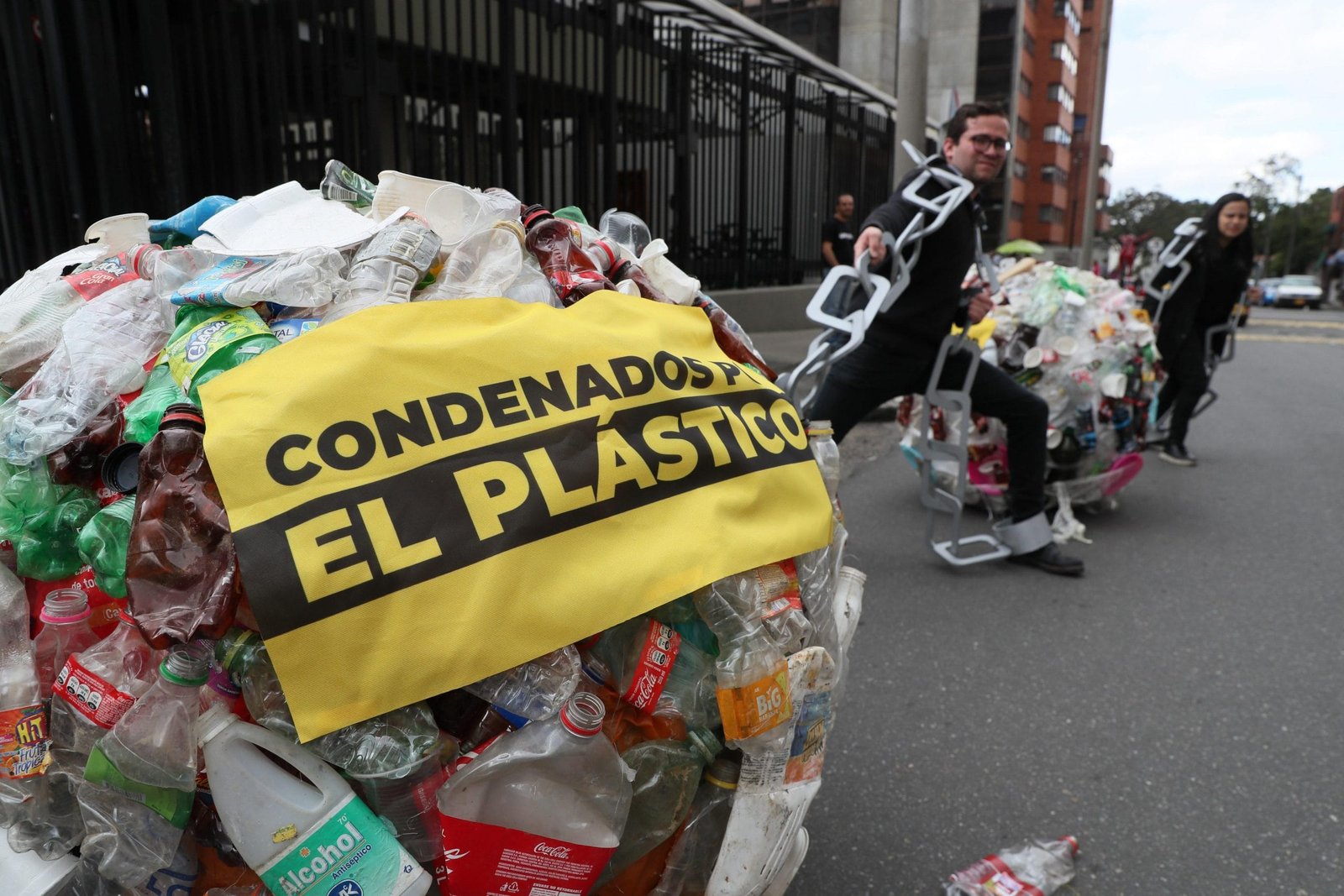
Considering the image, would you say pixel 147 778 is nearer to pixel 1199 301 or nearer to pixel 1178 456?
pixel 1199 301

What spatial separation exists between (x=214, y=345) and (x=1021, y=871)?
2077 millimetres

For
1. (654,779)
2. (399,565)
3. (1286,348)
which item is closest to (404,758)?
(399,565)

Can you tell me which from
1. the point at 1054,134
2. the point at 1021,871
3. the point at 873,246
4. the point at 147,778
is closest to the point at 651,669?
the point at 147,778

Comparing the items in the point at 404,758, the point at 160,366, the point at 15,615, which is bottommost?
the point at 404,758

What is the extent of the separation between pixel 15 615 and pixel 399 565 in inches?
27.5

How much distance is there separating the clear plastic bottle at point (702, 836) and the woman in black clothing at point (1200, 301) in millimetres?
5839

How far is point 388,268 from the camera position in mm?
1609

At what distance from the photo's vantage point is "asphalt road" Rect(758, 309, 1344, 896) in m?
2.31

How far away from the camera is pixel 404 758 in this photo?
1.28 meters

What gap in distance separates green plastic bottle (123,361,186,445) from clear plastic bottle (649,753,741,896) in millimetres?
1030

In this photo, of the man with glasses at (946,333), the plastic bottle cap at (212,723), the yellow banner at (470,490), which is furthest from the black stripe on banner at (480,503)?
the man with glasses at (946,333)

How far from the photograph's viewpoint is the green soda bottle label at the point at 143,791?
4.29 ft

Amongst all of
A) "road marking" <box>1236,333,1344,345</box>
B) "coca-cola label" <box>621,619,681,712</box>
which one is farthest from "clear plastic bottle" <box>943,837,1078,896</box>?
"road marking" <box>1236,333,1344,345</box>

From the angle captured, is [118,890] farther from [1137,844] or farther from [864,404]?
[864,404]
